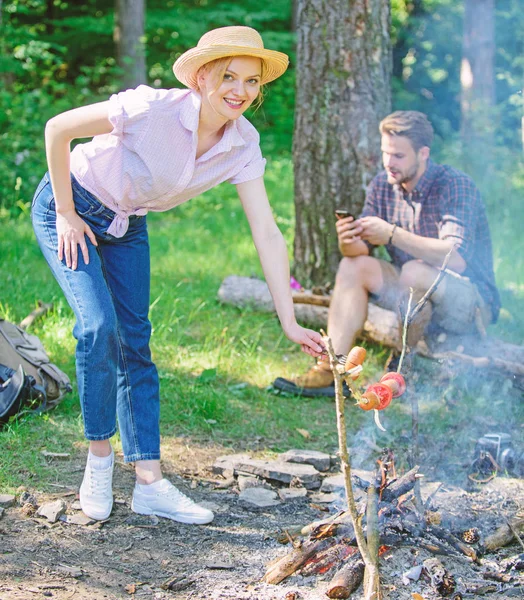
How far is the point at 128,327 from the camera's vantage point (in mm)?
3029

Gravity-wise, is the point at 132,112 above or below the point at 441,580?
above

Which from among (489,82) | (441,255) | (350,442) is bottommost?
(350,442)

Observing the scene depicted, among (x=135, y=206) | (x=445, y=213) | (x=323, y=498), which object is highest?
(x=135, y=206)

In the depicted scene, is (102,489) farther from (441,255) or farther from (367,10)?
(367,10)

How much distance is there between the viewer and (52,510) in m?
2.98

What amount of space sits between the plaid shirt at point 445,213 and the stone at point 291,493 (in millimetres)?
1687

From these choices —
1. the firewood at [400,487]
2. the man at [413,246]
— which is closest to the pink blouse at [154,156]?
the firewood at [400,487]

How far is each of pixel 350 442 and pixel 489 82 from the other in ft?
30.3

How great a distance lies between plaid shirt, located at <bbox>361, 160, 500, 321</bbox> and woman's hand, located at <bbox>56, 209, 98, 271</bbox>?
7.38 feet

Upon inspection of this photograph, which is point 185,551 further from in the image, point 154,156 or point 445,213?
point 445,213

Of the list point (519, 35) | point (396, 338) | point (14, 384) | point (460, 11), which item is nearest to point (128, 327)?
point (14, 384)

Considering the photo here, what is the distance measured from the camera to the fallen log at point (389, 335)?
4.05 metres

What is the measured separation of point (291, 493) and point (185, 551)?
2.28ft

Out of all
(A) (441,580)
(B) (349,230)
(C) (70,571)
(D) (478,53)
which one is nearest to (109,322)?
(C) (70,571)
